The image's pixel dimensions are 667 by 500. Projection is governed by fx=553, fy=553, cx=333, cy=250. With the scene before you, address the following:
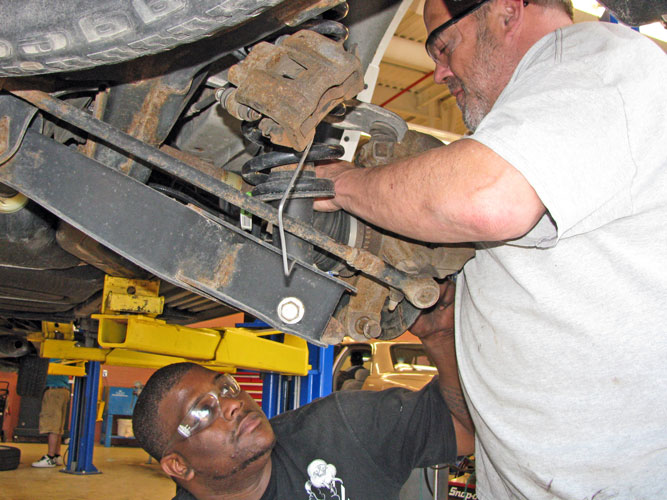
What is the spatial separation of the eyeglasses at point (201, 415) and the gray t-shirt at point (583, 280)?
985 mm

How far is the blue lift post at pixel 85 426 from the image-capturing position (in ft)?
18.4

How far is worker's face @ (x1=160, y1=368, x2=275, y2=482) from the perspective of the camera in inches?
69.9

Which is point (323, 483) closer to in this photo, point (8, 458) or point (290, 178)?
point (290, 178)

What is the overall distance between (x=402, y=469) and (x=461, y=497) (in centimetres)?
380

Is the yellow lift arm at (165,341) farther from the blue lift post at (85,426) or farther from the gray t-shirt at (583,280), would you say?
the blue lift post at (85,426)

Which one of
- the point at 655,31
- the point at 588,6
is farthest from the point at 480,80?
the point at 655,31

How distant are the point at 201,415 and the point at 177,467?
→ 7.1 inches

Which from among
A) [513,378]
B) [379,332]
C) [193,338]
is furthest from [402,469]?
[193,338]

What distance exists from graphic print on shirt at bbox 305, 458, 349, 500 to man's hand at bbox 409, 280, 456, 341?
1.79ft

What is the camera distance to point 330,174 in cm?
123

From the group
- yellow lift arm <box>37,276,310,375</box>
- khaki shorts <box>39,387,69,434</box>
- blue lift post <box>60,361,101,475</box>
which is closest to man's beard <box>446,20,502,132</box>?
yellow lift arm <box>37,276,310,375</box>

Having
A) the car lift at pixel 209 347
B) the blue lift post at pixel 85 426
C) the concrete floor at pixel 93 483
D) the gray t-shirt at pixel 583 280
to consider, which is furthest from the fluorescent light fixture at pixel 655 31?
the blue lift post at pixel 85 426

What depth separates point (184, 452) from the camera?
71.3 inches

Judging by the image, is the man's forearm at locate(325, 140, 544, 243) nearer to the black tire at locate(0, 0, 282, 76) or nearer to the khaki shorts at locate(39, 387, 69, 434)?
the black tire at locate(0, 0, 282, 76)
